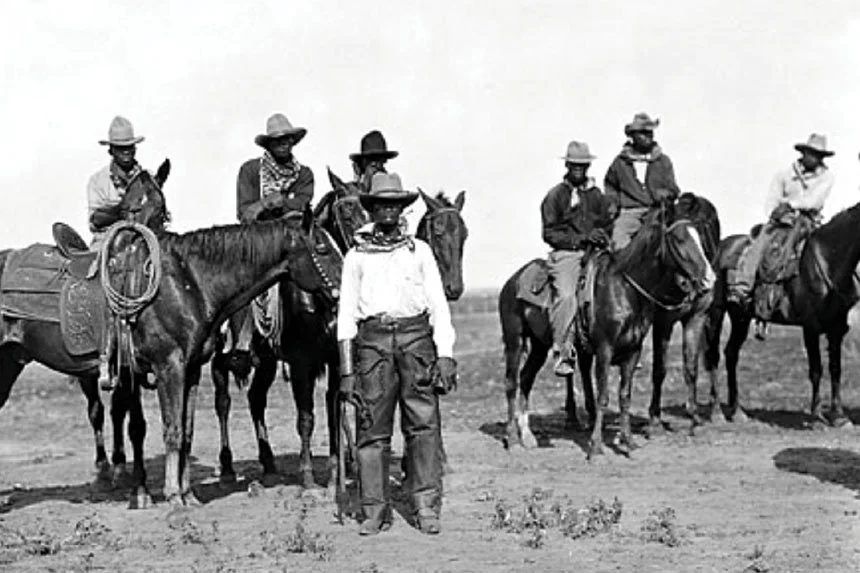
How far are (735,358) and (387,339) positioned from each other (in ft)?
31.1

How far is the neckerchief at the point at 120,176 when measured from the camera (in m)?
11.3

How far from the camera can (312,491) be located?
37.1ft

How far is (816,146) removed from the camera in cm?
1648

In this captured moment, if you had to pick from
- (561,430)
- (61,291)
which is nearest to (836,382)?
(561,430)

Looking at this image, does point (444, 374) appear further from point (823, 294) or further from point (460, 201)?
point (823, 294)

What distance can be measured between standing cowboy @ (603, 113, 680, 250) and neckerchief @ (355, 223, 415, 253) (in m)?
6.24

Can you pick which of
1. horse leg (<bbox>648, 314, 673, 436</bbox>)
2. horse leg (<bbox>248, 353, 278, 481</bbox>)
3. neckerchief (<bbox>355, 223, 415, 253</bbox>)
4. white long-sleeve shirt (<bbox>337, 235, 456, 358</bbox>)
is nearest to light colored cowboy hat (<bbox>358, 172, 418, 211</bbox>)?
neckerchief (<bbox>355, 223, 415, 253</bbox>)

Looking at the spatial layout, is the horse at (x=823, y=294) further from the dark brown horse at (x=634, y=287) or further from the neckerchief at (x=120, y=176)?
the neckerchief at (x=120, y=176)

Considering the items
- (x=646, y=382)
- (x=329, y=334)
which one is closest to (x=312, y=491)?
(x=329, y=334)

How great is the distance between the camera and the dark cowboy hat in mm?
11820

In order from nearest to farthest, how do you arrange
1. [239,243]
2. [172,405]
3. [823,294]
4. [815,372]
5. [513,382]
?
[172,405], [239,243], [513,382], [823,294], [815,372]

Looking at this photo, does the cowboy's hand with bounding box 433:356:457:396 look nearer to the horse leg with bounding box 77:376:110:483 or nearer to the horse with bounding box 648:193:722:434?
the horse leg with bounding box 77:376:110:483

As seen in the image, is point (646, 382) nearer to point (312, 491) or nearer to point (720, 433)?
point (720, 433)

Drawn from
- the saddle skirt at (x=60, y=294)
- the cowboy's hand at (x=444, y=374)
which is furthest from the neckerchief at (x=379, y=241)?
the saddle skirt at (x=60, y=294)
